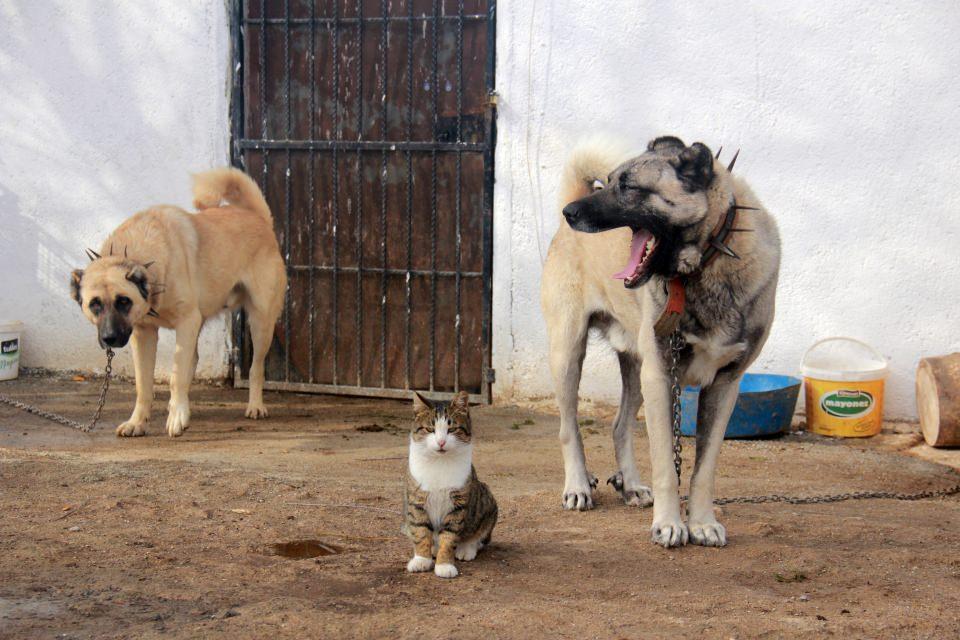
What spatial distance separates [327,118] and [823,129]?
3.48m

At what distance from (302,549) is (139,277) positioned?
2953 millimetres

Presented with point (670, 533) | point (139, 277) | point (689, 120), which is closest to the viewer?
point (670, 533)

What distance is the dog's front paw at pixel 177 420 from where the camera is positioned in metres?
6.79

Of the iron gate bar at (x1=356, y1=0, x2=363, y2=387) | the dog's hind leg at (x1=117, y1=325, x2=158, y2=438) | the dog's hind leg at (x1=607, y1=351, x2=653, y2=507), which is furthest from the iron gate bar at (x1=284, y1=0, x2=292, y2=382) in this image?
the dog's hind leg at (x1=607, y1=351, x2=653, y2=507)

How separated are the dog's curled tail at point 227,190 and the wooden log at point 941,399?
4.53 m

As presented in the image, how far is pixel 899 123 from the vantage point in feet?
22.2

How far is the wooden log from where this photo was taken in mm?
6406

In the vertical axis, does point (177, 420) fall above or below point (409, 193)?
below

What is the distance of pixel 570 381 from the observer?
506 centimetres

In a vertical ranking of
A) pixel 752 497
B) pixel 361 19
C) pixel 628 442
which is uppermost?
pixel 361 19

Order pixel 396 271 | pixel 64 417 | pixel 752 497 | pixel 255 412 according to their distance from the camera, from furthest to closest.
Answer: pixel 396 271 → pixel 255 412 → pixel 64 417 → pixel 752 497

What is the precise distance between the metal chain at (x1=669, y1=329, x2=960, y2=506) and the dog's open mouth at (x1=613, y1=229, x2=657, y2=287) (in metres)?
0.29

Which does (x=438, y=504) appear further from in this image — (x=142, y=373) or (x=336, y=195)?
(x=336, y=195)

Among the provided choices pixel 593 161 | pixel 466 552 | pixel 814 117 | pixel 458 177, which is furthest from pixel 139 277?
pixel 814 117
